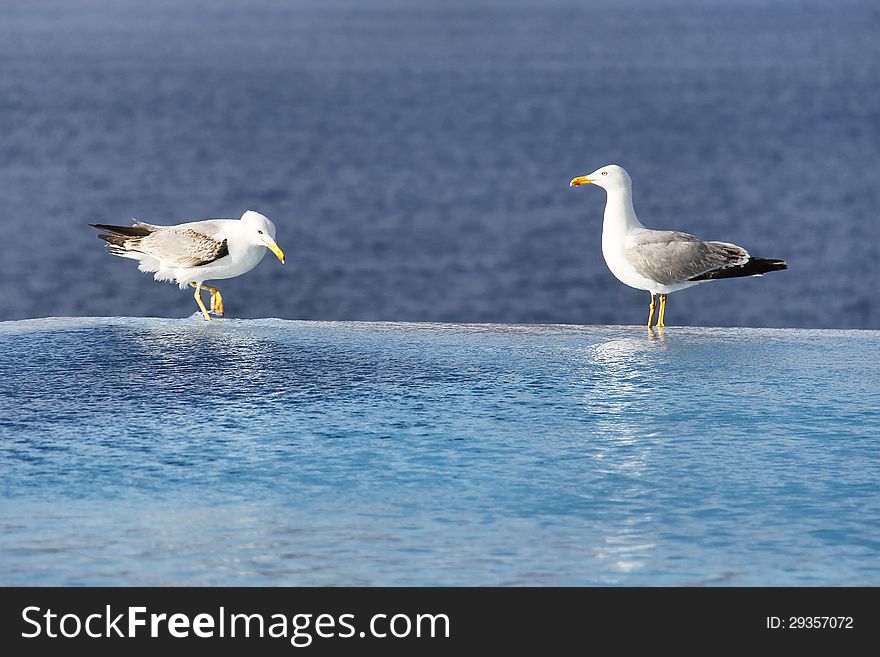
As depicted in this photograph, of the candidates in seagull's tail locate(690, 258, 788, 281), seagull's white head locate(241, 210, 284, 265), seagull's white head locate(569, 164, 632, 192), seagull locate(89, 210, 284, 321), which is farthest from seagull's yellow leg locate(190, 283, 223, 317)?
seagull's tail locate(690, 258, 788, 281)

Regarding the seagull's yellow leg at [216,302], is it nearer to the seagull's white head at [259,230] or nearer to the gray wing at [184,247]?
the gray wing at [184,247]

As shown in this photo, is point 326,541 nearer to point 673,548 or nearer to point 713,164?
point 673,548

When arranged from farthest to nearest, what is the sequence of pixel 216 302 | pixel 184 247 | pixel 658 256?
pixel 216 302 < pixel 184 247 < pixel 658 256

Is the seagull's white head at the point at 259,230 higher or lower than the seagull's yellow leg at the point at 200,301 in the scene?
higher

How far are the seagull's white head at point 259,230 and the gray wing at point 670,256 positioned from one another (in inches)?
111

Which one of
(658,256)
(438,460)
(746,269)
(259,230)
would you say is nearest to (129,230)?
(259,230)

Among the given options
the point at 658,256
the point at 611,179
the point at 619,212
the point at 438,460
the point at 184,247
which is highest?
the point at 611,179

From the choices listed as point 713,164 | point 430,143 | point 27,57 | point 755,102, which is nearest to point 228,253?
point 713,164

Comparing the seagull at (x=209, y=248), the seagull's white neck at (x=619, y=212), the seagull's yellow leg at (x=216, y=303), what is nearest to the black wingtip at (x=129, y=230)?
the seagull at (x=209, y=248)

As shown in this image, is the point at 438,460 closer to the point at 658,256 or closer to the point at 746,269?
the point at 658,256

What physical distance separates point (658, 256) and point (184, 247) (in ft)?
12.5

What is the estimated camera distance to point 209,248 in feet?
33.9

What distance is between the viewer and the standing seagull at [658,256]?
10.0m

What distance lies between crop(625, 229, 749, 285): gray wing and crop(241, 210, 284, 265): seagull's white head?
2818mm
